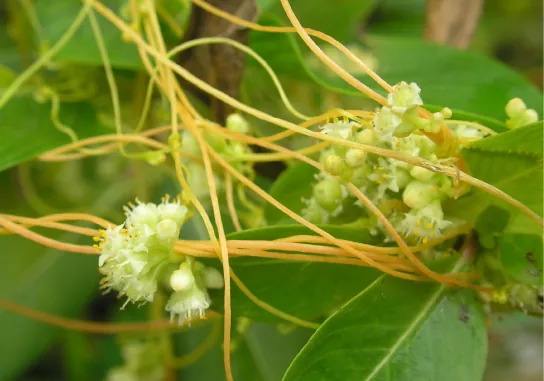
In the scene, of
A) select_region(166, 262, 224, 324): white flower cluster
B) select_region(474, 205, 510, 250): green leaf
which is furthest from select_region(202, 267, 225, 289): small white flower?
select_region(474, 205, 510, 250): green leaf

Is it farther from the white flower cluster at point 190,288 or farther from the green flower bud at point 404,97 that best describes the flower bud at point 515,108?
the white flower cluster at point 190,288

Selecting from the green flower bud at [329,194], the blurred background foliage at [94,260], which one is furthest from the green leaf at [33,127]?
the green flower bud at [329,194]

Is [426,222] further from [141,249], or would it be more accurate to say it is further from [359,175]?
[141,249]

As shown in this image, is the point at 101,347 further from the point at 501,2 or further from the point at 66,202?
the point at 501,2

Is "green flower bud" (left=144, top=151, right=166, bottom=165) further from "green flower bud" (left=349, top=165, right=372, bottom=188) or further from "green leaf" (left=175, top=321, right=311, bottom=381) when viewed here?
"green leaf" (left=175, top=321, right=311, bottom=381)

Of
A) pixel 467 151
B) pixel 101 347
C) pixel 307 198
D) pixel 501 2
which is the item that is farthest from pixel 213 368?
pixel 501 2

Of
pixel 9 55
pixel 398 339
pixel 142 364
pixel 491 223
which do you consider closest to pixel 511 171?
pixel 491 223
